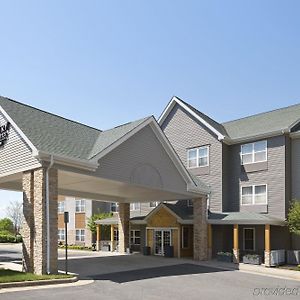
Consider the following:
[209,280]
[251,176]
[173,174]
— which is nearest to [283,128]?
[251,176]

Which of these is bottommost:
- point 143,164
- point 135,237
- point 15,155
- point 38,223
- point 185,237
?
point 135,237

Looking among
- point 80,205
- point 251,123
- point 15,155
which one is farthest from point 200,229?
point 80,205

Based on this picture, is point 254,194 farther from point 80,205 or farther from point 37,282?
point 80,205

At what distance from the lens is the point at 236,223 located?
88.2 ft

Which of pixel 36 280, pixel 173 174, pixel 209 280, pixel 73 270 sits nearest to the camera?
pixel 36 280

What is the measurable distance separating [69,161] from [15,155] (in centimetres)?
285

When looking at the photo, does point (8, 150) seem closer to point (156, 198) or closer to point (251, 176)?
point (156, 198)

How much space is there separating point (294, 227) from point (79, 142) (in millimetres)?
14420

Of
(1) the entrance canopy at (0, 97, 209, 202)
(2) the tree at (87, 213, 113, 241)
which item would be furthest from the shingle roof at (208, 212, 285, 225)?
(2) the tree at (87, 213, 113, 241)

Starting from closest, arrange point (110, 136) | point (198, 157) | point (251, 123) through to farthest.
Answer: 1. point (110, 136)
2. point (198, 157)
3. point (251, 123)

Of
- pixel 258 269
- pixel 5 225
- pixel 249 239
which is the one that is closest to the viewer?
pixel 258 269

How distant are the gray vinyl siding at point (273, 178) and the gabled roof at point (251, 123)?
3.40 ft

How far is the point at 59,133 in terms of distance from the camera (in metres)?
20.8

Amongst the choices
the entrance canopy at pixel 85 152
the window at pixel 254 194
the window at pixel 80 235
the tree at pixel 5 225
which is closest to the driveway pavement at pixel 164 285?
the entrance canopy at pixel 85 152
